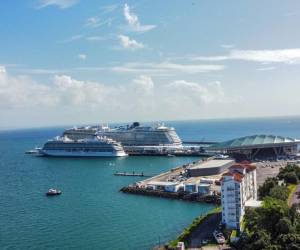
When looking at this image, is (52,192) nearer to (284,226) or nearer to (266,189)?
(266,189)

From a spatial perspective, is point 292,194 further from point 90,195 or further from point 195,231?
point 90,195

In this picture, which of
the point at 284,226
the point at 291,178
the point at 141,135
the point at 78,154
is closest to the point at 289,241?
the point at 284,226

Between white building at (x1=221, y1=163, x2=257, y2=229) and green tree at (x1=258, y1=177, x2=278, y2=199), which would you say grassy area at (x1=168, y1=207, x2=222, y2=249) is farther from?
green tree at (x1=258, y1=177, x2=278, y2=199)

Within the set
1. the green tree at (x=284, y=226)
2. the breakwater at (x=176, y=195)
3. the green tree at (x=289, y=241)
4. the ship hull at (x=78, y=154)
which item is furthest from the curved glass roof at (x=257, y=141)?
the green tree at (x=289, y=241)

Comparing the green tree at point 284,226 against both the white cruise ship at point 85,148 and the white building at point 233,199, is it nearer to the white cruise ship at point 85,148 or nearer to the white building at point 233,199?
the white building at point 233,199

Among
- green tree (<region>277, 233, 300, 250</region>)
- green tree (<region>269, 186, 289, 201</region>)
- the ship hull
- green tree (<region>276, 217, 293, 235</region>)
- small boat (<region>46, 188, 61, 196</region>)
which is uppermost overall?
the ship hull

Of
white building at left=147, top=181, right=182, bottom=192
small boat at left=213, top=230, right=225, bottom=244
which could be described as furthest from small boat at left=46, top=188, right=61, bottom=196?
small boat at left=213, top=230, right=225, bottom=244
